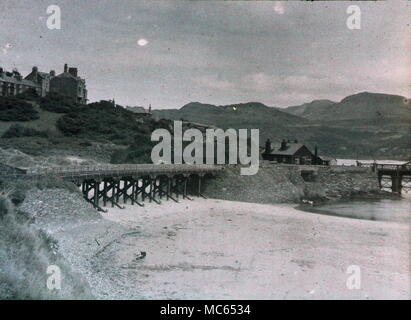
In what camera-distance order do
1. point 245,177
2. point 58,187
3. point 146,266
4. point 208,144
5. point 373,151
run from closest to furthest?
point 146,266 < point 58,187 < point 245,177 < point 208,144 < point 373,151

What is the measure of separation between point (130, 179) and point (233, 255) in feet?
52.4

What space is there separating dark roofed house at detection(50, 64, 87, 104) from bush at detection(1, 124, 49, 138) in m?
22.7

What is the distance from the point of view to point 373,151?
146125 mm

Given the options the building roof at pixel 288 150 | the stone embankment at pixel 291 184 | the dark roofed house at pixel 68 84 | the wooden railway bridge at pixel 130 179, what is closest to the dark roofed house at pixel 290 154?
the building roof at pixel 288 150

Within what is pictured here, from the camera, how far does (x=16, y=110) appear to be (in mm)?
60156

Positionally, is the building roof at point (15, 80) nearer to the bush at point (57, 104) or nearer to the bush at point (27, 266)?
the bush at point (57, 104)

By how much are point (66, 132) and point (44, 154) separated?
44.7ft

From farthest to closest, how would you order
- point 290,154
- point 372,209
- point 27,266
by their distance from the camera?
point 290,154 < point 372,209 < point 27,266

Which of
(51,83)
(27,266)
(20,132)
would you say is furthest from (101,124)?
(27,266)

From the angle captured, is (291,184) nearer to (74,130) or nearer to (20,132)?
(74,130)

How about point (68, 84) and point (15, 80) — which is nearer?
point (15, 80)
